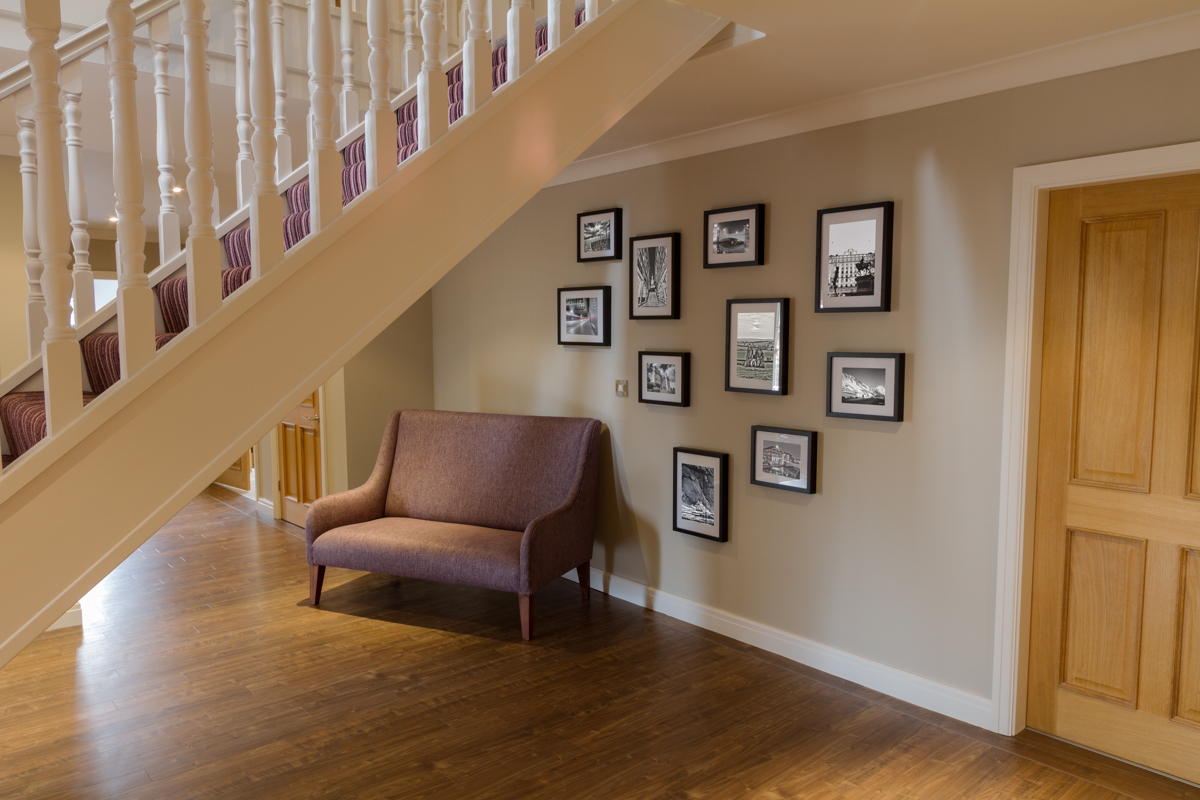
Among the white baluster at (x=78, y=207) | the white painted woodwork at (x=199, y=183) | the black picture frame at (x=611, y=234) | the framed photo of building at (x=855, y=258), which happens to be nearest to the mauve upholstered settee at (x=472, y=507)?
the black picture frame at (x=611, y=234)

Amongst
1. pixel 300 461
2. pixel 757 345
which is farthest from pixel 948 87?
pixel 300 461

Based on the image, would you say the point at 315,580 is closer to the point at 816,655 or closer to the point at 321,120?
the point at 816,655

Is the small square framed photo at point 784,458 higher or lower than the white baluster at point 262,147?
lower

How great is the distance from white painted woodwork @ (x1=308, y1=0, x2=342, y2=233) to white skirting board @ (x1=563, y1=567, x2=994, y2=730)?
2.75 m

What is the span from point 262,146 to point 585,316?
111 inches

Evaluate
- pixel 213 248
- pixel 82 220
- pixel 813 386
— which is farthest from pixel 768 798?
pixel 82 220

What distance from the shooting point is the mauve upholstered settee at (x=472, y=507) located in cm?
395

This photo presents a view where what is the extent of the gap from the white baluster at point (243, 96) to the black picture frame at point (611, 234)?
195 cm

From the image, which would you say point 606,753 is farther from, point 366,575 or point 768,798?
point 366,575

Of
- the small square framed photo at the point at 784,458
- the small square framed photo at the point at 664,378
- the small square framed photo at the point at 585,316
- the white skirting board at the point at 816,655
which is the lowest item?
the white skirting board at the point at 816,655

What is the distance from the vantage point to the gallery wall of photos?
3.19m

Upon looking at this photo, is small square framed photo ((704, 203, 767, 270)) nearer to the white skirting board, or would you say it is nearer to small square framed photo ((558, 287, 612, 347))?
small square framed photo ((558, 287, 612, 347))

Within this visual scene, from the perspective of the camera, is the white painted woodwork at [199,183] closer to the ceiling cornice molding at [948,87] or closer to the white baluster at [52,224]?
the white baluster at [52,224]

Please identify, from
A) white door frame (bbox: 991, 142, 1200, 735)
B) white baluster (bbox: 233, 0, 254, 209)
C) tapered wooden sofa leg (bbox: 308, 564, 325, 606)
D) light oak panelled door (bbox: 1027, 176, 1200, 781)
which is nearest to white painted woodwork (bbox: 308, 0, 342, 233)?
white baluster (bbox: 233, 0, 254, 209)
